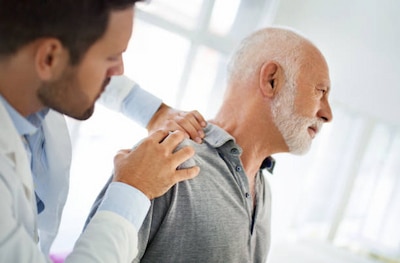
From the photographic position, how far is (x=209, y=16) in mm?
1718

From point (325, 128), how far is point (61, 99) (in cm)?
158

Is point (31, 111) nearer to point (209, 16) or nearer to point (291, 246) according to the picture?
point (209, 16)

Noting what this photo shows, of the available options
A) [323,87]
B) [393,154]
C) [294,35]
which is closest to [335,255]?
[393,154]

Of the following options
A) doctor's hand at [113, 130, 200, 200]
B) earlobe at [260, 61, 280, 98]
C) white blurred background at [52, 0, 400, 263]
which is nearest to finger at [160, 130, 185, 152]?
doctor's hand at [113, 130, 200, 200]

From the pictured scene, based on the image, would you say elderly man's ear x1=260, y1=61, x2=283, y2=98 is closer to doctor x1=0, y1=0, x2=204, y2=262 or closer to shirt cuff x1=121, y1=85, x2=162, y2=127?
shirt cuff x1=121, y1=85, x2=162, y2=127

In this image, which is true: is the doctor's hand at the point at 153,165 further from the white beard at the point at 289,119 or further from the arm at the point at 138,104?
the white beard at the point at 289,119

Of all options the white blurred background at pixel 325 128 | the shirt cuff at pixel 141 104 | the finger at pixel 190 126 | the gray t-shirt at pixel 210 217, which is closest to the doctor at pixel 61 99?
the gray t-shirt at pixel 210 217

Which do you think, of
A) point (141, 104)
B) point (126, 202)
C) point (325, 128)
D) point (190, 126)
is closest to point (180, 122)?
point (190, 126)

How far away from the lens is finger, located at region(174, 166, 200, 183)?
0.87m

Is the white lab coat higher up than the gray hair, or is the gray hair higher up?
the gray hair

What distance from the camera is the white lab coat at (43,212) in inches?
20.7

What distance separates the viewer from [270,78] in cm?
115

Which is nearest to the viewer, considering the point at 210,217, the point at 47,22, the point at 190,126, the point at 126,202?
the point at 47,22

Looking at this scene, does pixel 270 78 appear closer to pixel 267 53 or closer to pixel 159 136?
pixel 267 53
